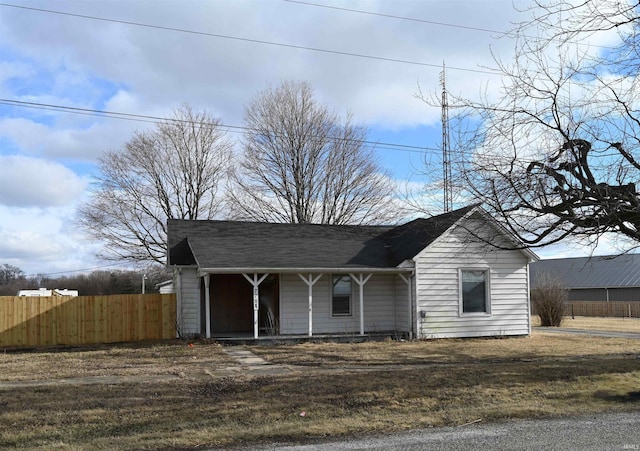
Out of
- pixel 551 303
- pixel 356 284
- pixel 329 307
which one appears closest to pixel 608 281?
pixel 551 303

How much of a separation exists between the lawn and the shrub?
1279cm

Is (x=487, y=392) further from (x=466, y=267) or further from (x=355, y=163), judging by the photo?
(x=355, y=163)

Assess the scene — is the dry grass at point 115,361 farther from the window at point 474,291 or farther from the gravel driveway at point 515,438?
the window at point 474,291

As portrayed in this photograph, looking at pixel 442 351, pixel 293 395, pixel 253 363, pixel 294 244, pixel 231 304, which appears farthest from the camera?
pixel 231 304

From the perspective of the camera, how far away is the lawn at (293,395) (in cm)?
696

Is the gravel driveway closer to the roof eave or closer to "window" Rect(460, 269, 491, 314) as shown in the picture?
the roof eave

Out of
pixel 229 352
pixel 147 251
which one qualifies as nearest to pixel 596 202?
pixel 229 352

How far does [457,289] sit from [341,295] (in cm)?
372

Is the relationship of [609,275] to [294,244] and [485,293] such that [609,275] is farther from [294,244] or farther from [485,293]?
[294,244]

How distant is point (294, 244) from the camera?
65.2 feet

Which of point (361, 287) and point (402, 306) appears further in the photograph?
point (402, 306)

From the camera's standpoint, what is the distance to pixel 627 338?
A: 19531mm

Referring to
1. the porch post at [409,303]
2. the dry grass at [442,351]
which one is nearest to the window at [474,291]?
the dry grass at [442,351]

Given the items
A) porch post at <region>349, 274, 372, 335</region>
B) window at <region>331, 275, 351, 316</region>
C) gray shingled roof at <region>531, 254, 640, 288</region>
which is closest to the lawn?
porch post at <region>349, 274, 372, 335</region>
